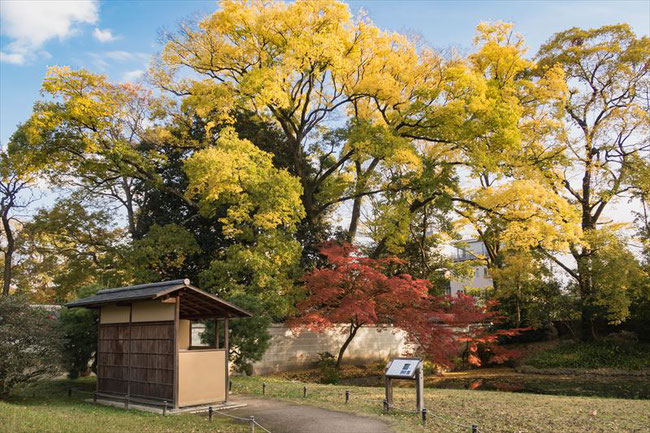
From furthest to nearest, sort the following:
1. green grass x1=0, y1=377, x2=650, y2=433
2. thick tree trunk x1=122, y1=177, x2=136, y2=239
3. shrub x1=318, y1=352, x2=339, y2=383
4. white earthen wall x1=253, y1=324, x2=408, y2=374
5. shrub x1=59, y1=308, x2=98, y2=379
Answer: thick tree trunk x1=122, y1=177, x2=136, y2=239 → white earthen wall x1=253, y1=324, x2=408, y2=374 → shrub x1=318, y1=352, x2=339, y2=383 → shrub x1=59, y1=308, x2=98, y2=379 → green grass x1=0, y1=377, x2=650, y2=433

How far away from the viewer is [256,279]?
18.2 m

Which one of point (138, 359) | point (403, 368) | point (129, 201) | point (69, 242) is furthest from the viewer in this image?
point (129, 201)

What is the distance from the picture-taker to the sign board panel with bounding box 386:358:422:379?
9891 mm

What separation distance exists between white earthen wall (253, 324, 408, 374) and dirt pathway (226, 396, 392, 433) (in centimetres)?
854

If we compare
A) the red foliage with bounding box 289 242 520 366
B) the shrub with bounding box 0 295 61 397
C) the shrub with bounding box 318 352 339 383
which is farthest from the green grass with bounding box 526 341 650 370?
the shrub with bounding box 0 295 61 397

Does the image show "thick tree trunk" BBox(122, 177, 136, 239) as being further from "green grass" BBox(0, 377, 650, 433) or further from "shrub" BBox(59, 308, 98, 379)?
"green grass" BBox(0, 377, 650, 433)

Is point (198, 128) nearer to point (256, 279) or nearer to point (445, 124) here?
point (256, 279)

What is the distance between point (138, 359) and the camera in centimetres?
1159

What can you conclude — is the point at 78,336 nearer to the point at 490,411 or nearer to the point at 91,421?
the point at 91,421

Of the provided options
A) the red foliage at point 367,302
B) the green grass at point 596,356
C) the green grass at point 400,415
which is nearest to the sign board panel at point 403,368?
the green grass at point 400,415

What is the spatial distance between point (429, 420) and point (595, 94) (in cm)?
2054

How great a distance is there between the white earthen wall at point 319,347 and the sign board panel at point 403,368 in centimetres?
973

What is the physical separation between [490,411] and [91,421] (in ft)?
24.5

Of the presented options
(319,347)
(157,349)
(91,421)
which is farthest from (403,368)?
(319,347)
